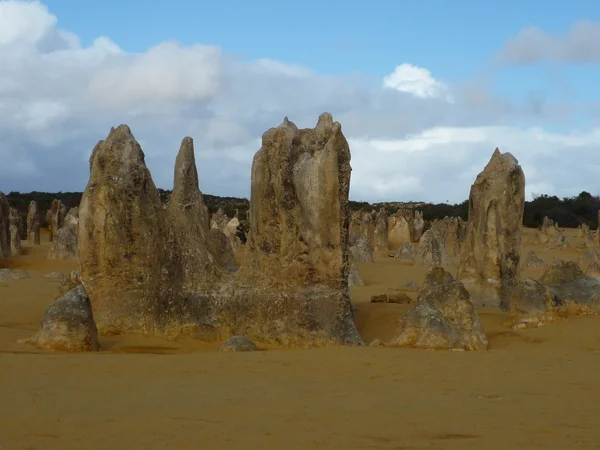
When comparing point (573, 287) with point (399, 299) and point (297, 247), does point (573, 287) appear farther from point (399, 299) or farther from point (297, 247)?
point (297, 247)

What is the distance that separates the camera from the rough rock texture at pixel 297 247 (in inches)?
423

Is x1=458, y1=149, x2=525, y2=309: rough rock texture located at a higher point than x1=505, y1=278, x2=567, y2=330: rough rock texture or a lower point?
higher

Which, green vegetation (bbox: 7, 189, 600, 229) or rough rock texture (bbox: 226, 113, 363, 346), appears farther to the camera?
green vegetation (bbox: 7, 189, 600, 229)

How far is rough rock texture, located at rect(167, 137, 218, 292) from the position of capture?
1164 cm

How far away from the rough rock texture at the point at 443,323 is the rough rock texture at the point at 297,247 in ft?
2.38

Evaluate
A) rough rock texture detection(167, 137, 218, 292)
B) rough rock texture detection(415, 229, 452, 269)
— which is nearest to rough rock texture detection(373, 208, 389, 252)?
Answer: rough rock texture detection(415, 229, 452, 269)

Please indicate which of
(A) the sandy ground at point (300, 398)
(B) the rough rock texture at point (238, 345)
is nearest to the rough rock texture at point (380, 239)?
(A) the sandy ground at point (300, 398)

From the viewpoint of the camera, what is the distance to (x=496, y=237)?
15.0 m

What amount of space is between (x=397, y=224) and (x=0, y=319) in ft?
99.7

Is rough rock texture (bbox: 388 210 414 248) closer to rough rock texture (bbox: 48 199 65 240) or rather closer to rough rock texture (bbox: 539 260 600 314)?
rough rock texture (bbox: 48 199 65 240)

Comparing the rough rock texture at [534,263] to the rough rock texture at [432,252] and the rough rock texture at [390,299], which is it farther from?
the rough rock texture at [390,299]

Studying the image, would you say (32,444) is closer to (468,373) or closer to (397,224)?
(468,373)

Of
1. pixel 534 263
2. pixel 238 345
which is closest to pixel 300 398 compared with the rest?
pixel 238 345

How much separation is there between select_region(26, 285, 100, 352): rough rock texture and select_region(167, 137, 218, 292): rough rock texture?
2.14 m
